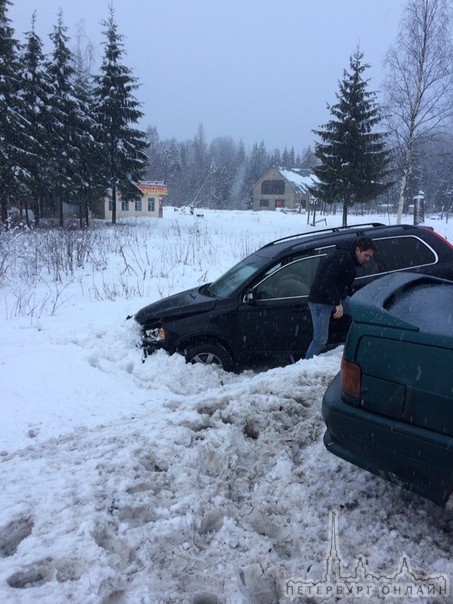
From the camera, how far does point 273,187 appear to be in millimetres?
80938

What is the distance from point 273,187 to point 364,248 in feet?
260

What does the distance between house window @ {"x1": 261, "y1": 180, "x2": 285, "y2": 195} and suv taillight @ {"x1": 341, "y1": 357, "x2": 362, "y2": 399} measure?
8034cm

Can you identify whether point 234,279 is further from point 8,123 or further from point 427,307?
point 8,123

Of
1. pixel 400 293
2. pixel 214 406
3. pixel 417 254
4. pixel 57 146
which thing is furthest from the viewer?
pixel 57 146

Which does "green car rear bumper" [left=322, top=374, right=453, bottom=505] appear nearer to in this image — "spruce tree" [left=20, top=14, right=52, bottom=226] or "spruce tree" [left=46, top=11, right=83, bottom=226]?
"spruce tree" [left=20, top=14, right=52, bottom=226]

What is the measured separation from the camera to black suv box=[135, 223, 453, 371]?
5484mm

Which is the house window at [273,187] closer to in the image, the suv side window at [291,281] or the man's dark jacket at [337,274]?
the suv side window at [291,281]

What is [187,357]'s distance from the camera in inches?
214

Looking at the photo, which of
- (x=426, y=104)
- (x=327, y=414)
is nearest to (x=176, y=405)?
(x=327, y=414)

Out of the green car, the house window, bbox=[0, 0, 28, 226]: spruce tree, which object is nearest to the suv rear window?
the green car

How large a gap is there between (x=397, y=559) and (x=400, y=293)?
1585mm

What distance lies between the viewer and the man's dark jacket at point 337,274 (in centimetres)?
494

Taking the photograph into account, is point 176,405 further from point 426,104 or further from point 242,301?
point 426,104

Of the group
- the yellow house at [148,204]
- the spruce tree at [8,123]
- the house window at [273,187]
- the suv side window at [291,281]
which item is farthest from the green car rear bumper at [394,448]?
the house window at [273,187]
